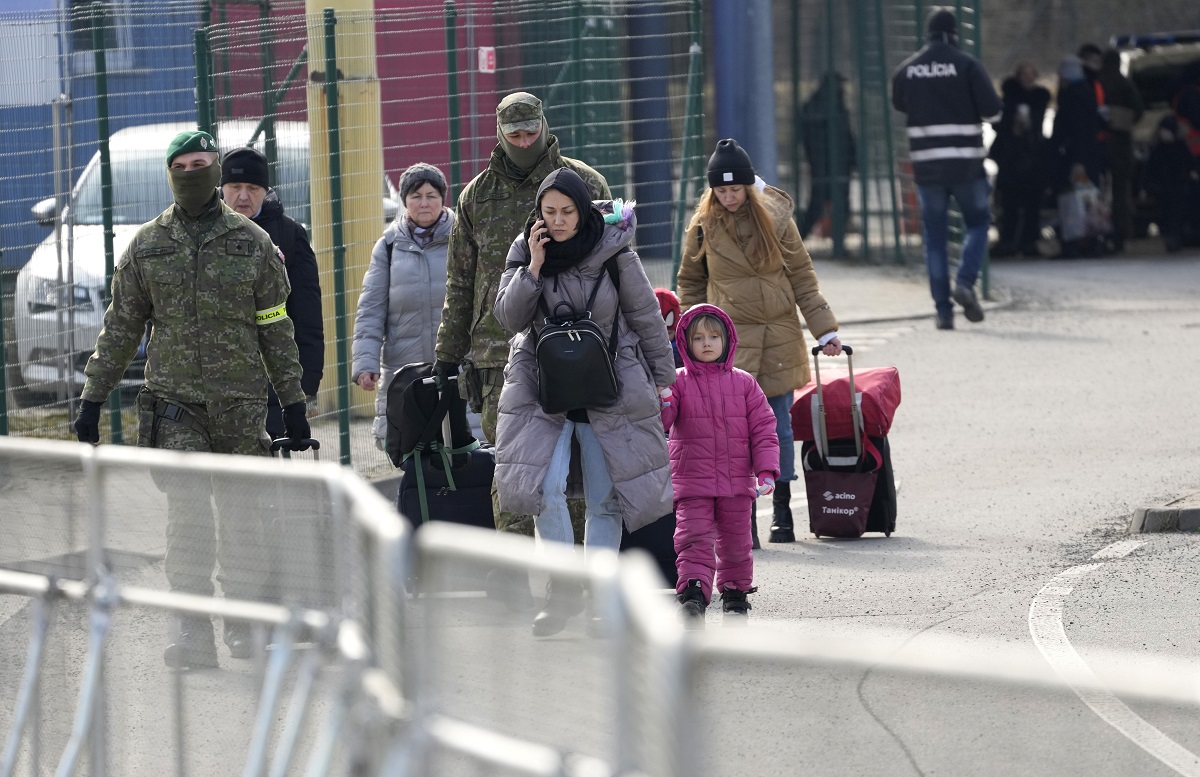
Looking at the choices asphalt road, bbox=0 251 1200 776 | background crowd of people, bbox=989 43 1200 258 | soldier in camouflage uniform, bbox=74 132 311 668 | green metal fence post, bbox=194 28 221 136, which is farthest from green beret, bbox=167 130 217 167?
background crowd of people, bbox=989 43 1200 258

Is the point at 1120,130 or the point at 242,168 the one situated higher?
the point at 1120,130

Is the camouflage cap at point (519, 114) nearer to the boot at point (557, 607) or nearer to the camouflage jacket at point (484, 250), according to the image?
the camouflage jacket at point (484, 250)

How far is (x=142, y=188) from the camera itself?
9.32m

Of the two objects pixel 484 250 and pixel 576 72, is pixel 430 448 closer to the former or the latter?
pixel 484 250

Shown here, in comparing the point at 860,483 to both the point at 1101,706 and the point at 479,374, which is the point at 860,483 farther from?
the point at 1101,706

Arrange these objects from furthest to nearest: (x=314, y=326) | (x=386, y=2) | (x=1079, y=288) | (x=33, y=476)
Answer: (x=1079, y=288) < (x=386, y=2) < (x=314, y=326) < (x=33, y=476)

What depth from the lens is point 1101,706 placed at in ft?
7.51

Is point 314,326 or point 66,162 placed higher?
point 66,162

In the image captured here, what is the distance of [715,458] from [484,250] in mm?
1208

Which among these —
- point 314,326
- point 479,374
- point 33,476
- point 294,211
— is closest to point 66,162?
point 294,211

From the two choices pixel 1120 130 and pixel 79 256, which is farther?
pixel 1120 130

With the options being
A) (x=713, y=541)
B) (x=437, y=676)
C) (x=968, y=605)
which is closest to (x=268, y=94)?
(x=713, y=541)

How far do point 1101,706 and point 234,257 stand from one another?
4500 mm

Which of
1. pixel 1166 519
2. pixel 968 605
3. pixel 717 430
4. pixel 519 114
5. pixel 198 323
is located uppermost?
pixel 519 114
